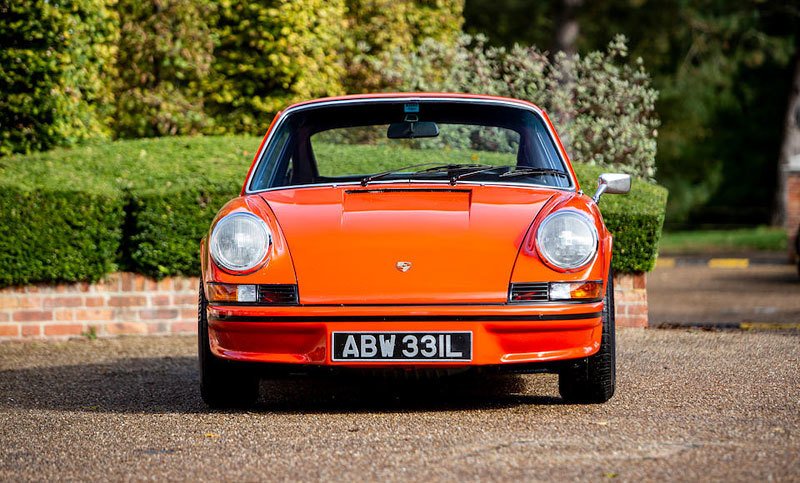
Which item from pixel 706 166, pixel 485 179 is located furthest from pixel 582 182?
pixel 706 166

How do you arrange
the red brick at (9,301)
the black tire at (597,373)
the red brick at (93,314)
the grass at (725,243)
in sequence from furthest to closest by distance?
the grass at (725,243)
the red brick at (93,314)
the red brick at (9,301)
the black tire at (597,373)

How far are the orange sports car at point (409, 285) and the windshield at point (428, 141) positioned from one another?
18cm

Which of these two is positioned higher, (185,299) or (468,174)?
(468,174)

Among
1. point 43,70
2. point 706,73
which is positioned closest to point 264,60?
point 43,70

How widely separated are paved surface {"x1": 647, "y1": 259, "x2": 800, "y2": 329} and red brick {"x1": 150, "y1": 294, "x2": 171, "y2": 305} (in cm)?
405

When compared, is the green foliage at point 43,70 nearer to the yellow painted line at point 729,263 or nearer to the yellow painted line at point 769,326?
the yellow painted line at point 769,326

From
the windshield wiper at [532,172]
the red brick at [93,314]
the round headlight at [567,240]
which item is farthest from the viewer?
the red brick at [93,314]

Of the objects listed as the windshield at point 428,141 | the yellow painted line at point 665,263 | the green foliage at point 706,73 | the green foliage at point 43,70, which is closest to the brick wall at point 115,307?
the green foliage at point 43,70

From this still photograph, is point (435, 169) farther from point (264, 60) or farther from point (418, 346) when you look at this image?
point (264, 60)

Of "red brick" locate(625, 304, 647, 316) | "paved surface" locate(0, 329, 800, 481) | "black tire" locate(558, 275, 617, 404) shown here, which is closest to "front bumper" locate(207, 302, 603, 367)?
"black tire" locate(558, 275, 617, 404)

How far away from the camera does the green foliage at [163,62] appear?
45.3 ft

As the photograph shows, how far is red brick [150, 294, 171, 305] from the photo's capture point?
9.27m

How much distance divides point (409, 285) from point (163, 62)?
9548 mm

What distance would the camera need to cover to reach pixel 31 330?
9.06 m
